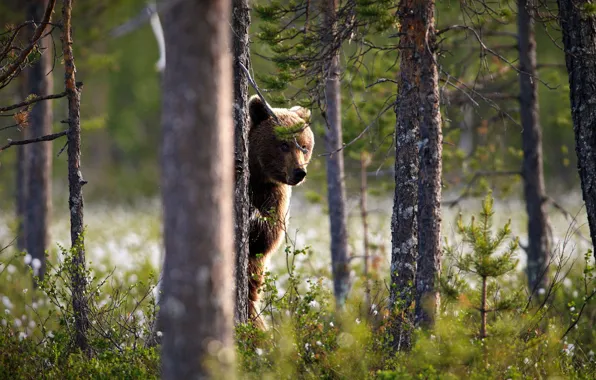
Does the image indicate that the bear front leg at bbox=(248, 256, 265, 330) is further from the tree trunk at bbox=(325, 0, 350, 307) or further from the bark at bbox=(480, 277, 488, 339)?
the bark at bbox=(480, 277, 488, 339)

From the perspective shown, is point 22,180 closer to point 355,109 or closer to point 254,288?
point 254,288

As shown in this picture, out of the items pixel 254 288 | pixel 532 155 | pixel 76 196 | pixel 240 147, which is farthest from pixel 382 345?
pixel 532 155

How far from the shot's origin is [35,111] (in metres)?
11.4

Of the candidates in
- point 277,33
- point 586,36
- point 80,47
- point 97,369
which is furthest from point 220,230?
point 80,47

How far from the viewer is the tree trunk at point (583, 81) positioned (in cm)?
555

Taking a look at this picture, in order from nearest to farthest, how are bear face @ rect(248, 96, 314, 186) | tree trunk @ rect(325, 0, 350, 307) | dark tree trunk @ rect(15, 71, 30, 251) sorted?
bear face @ rect(248, 96, 314, 186), tree trunk @ rect(325, 0, 350, 307), dark tree trunk @ rect(15, 71, 30, 251)

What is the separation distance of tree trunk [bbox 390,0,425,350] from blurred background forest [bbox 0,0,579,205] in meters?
0.19

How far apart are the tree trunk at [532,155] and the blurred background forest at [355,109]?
0.19 metres

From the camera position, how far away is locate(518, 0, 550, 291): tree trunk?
9445 mm

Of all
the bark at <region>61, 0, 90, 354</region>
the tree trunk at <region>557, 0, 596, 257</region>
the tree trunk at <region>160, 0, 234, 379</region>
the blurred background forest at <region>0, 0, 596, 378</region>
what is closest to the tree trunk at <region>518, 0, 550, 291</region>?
the blurred background forest at <region>0, 0, 596, 378</region>

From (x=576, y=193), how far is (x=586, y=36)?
69.2 feet

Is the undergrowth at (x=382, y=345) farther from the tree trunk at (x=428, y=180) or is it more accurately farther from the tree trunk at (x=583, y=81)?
the tree trunk at (x=583, y=81)

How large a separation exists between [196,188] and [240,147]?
2621 millimetres

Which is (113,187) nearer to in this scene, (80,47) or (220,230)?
(80,47)
